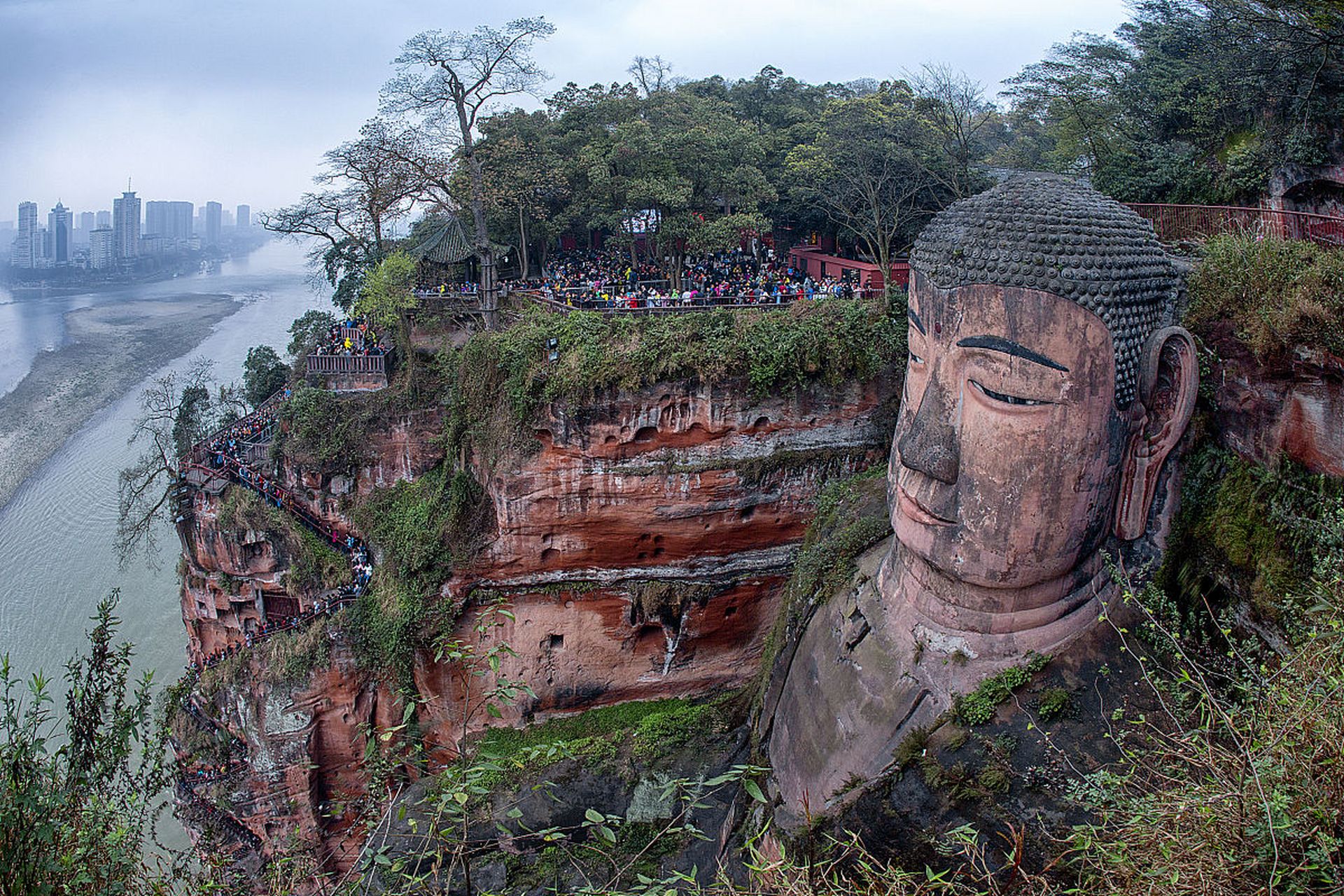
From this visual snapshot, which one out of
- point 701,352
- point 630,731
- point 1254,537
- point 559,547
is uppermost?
point 701,352

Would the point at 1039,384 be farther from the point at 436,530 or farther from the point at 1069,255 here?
the point at 436,530

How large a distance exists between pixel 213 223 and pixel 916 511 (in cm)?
11146

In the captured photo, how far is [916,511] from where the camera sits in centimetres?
689

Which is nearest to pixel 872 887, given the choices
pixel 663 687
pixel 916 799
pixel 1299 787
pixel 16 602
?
pixel 1299 787

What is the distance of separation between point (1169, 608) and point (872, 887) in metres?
3.63

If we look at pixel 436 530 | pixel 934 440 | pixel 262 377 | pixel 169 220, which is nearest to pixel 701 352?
pixel 436 530

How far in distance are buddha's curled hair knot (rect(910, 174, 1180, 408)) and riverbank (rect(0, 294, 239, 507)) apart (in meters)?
34.2

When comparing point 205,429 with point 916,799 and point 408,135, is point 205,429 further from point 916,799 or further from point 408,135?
point 916,799

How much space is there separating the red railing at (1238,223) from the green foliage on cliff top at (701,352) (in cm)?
352

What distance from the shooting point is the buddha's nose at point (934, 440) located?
6.56 metres

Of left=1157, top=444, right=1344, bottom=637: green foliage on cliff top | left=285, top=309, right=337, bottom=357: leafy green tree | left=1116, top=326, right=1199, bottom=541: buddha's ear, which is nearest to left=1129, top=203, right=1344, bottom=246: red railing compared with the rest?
left=1116, top=326, right=1199, bottom=541: buddha's ear

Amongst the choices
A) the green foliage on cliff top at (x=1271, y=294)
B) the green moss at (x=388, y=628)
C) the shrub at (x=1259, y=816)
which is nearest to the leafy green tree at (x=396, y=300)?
A: the green moss at (x=388, y=628)

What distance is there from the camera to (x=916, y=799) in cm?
647

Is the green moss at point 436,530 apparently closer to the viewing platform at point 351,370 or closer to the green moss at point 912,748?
the viewing platform at point 351,370
